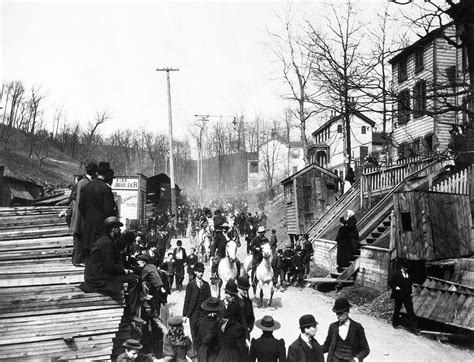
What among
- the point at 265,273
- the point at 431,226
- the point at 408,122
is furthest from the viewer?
the point at 408,122

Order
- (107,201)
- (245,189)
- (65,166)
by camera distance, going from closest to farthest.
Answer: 1. (107,201)
2. (65,166)
3. (245,189)

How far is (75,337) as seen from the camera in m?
5.94

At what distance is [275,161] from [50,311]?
7388 centimetres

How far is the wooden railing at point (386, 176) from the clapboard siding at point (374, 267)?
614cm

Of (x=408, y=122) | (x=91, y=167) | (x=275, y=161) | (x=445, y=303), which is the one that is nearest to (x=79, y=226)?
(x=91, y=167)

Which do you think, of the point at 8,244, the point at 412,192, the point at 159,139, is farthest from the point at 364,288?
the point at 159,139

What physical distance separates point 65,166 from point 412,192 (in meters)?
76.7

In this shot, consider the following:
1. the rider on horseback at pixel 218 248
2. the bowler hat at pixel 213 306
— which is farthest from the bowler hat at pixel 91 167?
the rider on horseback at pixel 218 248

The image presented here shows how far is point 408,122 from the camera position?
32.3 m

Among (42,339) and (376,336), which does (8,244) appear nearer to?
(42,339)

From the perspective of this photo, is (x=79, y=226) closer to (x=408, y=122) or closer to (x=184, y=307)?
(x=184, y=307)

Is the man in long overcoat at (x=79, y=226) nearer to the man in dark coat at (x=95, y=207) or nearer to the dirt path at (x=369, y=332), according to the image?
the man in dark coat at (x=95, y=207)

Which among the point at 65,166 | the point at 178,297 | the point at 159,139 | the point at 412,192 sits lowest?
the point at 178,297

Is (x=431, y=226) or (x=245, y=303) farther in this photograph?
(x=431, y=226)
